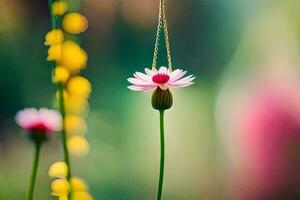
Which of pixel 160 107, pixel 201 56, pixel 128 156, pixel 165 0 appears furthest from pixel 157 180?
pixel 165 0

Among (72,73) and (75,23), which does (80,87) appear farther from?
(75,23)

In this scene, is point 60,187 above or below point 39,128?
below

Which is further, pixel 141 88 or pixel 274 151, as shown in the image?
pixel 274 151

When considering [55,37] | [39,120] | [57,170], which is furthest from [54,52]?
[57,170]

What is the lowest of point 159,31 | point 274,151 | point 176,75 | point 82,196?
point 82,196

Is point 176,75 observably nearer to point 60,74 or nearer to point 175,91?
point 175,91

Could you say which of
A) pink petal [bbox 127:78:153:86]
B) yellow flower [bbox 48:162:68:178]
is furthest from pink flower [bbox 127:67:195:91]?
yellow flower [bbox 48:162:68:178]

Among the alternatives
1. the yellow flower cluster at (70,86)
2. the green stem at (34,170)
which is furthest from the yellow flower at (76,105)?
the green stem at (34,170)

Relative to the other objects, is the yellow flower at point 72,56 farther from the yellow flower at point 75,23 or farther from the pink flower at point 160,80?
the pink flower at point 160,80

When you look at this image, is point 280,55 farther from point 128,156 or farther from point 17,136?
point 17,136
